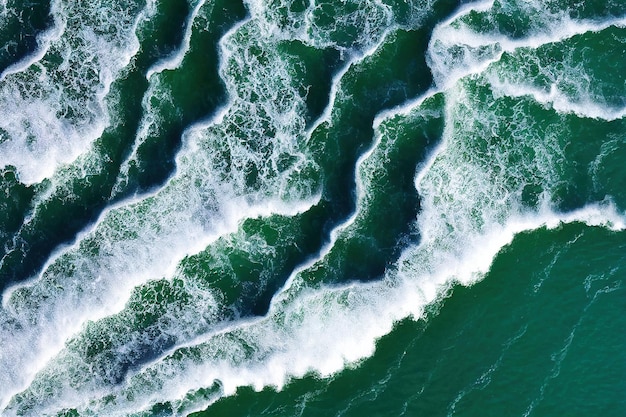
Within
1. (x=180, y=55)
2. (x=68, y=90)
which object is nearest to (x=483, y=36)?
(x=180, y=55)

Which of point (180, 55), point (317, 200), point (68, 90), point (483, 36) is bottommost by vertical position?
point (317, 200)

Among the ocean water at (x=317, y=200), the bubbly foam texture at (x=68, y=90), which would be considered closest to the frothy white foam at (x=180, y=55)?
the ocean water at (x=317, y=200)

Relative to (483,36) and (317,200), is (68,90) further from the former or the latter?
(483,36)

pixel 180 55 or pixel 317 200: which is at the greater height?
pixel 180 55

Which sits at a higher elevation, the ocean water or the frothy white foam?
the frothy white foam

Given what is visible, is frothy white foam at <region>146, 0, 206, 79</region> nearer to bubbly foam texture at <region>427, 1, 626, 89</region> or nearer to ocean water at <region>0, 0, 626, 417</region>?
ocean water at <region>0, 0, 626, 417</region>

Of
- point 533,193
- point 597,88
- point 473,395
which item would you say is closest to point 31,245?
point 473,395

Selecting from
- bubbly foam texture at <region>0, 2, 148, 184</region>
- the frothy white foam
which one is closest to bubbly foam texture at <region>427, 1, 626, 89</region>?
the frothy white foam

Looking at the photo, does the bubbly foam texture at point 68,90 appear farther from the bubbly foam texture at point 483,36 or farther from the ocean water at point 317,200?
the bubbly foam texture at point 483,36
